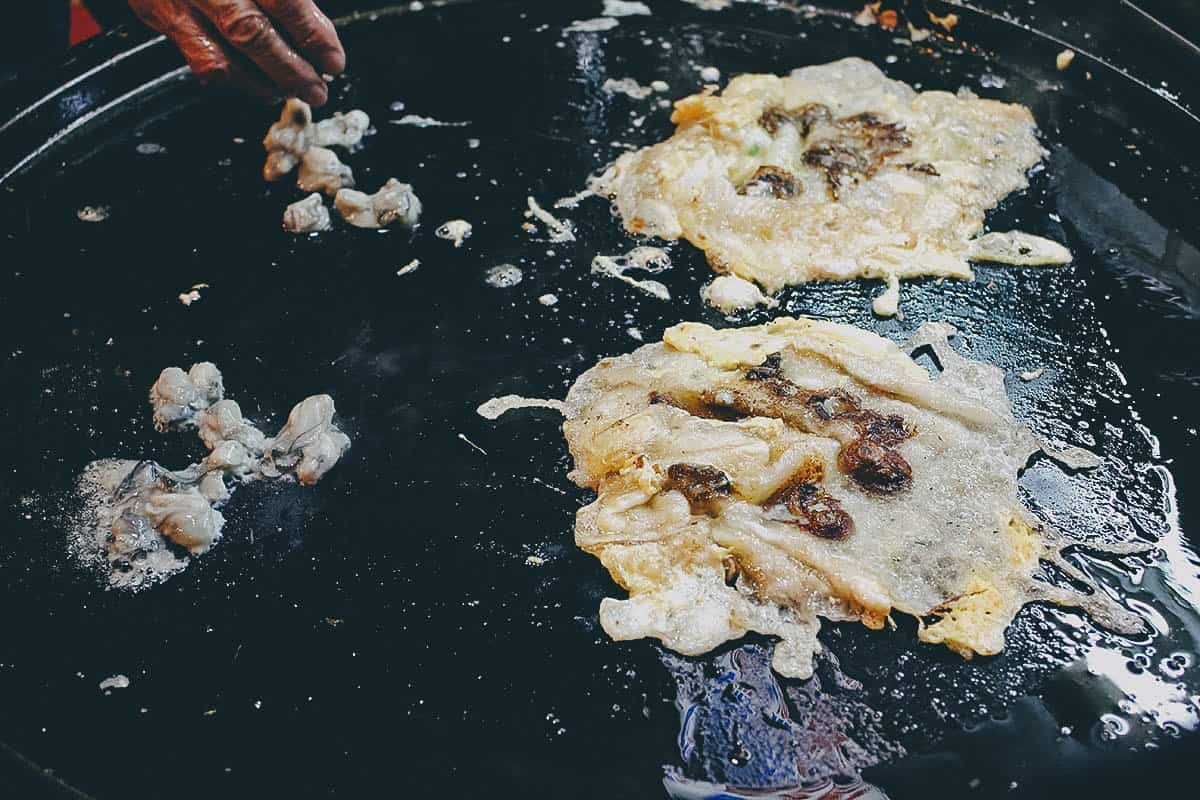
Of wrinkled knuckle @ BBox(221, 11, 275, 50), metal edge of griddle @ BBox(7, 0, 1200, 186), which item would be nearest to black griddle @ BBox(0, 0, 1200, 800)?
metal edge of griddle @ BBox(7, 0, 1200, 186)

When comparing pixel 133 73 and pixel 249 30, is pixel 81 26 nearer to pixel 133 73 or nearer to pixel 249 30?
pixel 133 73

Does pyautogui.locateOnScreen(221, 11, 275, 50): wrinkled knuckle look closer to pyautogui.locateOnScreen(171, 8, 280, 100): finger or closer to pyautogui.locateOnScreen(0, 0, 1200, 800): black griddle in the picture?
pyautogui.locateOnScreen(171, 8, 280, 100): finger

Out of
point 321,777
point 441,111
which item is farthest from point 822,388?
point 441,111

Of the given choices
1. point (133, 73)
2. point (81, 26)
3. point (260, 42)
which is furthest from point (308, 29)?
point (81, 26)

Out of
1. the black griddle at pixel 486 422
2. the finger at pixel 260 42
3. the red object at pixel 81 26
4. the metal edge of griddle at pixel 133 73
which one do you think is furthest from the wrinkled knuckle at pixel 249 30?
the red object at pixel 81 26


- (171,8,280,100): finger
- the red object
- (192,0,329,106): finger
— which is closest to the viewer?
(192,0,329,106): finger

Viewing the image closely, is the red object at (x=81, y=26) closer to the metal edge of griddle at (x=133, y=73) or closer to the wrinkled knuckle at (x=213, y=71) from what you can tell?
the metal edge of griddle at (x=133, y=73)
